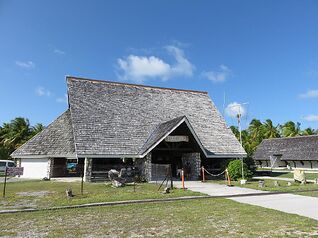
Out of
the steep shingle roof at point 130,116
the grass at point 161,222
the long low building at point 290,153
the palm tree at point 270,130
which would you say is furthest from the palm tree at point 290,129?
the grass at point 161,222

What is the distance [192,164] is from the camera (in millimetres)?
23516

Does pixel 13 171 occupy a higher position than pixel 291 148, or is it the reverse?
pixel 291 148

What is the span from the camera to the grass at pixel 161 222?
24.1ft

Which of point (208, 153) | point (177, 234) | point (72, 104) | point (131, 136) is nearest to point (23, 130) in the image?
point (72, 104)

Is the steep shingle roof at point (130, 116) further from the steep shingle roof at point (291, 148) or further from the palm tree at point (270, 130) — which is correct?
the palm tree at point (270, 130)

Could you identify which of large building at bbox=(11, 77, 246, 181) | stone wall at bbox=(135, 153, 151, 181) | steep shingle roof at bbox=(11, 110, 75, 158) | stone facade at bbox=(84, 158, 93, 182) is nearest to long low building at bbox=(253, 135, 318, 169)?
large building at bbox=(11, 77, 246, 181)

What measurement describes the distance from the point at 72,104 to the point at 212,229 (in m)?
18.3

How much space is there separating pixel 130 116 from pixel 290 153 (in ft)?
105

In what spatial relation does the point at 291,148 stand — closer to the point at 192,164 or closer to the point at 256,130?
the point at 256,130

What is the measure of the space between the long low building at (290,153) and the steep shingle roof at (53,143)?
3377cm

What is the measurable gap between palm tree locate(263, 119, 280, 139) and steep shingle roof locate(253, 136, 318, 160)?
13.3 m

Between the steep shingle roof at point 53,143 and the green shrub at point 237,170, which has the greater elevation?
the steep shingle roof at point 53,143

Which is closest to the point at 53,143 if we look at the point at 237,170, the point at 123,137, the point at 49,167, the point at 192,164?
the point at 49,167

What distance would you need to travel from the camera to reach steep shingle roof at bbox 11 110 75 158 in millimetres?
23219
